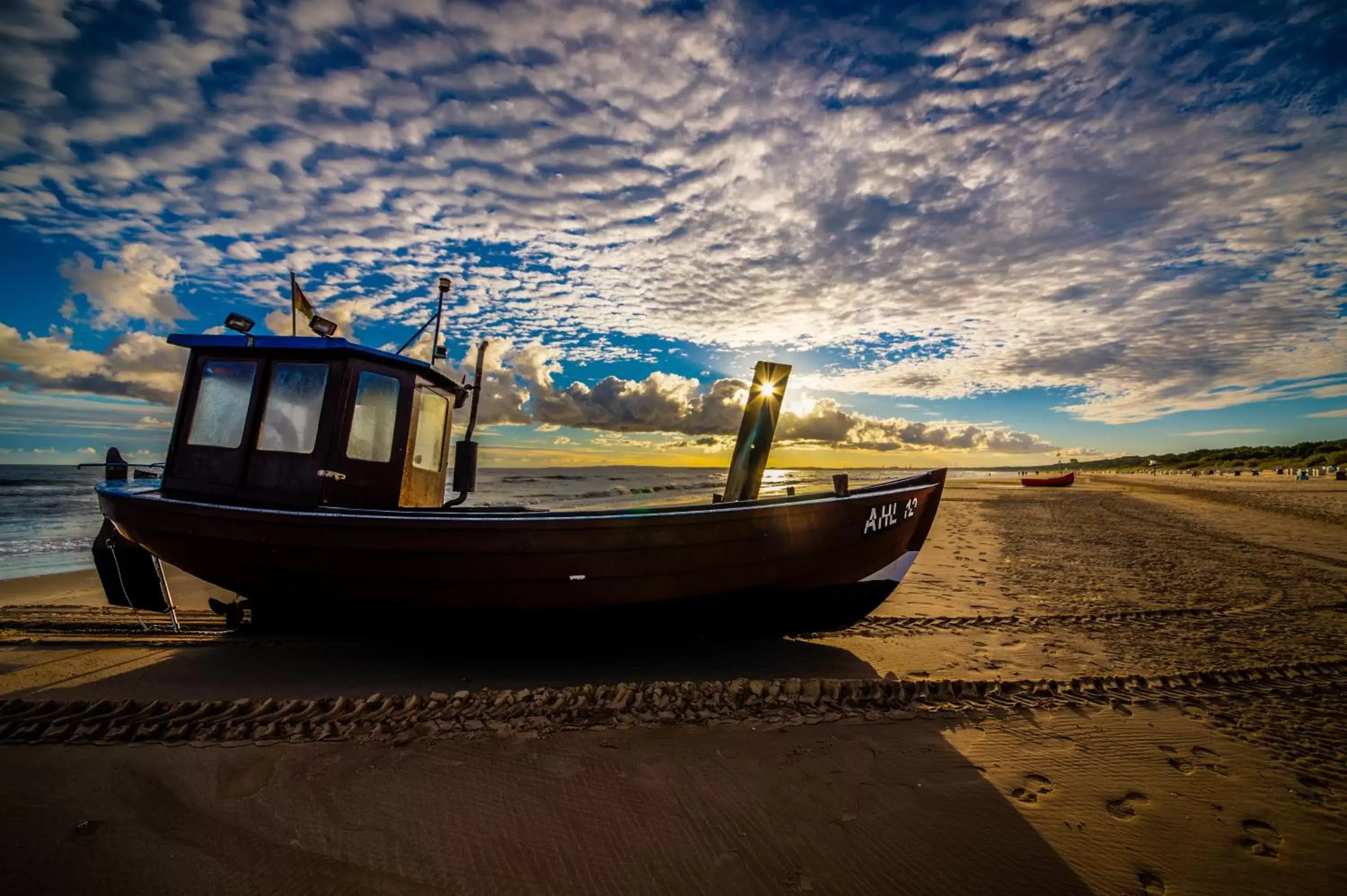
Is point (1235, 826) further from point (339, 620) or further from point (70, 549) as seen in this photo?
point (70, 549)

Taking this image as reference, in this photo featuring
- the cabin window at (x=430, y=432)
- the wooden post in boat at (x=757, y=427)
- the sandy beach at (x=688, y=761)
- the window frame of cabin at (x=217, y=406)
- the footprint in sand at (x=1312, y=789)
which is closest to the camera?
the sandy beach at (x=688, y=761)

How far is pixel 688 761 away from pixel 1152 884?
2.19 metres

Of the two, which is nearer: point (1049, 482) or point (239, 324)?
point (239, 324)

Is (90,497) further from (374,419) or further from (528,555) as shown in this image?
(528,555)

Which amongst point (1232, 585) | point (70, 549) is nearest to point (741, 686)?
point (1232, 585)

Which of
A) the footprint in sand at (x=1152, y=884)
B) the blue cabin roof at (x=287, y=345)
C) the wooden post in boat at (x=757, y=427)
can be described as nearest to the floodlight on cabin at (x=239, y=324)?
the blue cabin roof at (x=287, y=345)

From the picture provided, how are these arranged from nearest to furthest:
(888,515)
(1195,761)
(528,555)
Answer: (1195,761)
(528,555)
(888,515)

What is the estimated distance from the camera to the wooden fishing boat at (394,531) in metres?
4.71

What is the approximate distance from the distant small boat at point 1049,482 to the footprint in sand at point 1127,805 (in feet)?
141

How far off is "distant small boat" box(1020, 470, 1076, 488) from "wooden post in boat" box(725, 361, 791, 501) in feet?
132

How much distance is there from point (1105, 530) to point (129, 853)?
18.7 m

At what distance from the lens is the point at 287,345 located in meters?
5.55

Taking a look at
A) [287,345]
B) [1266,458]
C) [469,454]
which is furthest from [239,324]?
[1266,458]

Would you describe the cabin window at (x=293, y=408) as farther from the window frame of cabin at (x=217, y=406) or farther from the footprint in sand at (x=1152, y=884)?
the footprint in sand at (x=1152, y=884)
